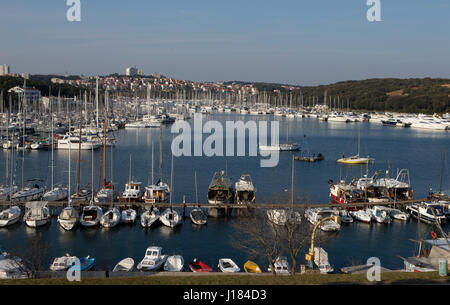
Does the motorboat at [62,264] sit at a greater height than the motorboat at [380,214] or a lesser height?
lesser

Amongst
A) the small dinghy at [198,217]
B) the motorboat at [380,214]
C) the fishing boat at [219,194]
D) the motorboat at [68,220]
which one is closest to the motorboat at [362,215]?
the motorboat at [380,214]

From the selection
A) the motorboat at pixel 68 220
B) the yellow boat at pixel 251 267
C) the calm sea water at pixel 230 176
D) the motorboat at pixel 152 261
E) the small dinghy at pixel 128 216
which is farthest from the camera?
the small dinghy at pixel 128 216

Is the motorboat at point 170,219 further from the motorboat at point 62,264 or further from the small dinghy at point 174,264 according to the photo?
the motorboat at point 62,264

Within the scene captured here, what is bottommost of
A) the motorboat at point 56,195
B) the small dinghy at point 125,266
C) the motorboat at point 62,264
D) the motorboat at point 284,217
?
the small dinghy at point 125,266

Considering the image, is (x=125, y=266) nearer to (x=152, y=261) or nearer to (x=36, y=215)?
(x=152, y=261)

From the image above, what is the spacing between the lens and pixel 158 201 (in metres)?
17.8

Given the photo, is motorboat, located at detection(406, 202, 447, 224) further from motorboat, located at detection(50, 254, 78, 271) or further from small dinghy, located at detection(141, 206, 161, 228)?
motorboat, located at detection(50, 254, 78, 271)

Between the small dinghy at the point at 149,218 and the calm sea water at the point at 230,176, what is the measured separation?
282mm

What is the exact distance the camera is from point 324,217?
1576 centimetres

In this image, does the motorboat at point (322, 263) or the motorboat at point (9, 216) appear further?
the motorboat at point (9, 216)

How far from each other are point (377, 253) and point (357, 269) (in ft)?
13.2

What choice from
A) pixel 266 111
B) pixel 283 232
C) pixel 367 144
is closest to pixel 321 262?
pixel 283 232

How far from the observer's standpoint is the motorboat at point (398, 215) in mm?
16781

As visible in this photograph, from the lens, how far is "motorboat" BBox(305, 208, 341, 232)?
15191 millimetres
